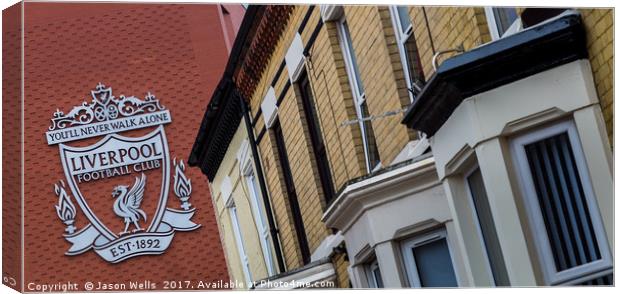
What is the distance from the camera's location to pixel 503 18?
31.0 feet

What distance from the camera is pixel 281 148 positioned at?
1291 centimetres

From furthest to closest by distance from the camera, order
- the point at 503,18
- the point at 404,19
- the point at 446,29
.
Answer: the point at 404,19 < the point at 446,29 < the point at 503,18

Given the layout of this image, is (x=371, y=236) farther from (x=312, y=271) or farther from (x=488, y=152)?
(x=488, y=152)

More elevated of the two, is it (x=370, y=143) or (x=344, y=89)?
(x=344, y=89)

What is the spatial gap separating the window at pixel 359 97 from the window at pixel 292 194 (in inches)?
51.2

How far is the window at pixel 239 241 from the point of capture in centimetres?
1133

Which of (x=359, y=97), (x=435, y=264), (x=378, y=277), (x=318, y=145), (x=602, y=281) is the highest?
(x=359, y=97)

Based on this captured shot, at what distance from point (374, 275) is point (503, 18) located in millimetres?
2662

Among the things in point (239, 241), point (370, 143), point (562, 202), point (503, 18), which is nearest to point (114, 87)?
point (239, 241)

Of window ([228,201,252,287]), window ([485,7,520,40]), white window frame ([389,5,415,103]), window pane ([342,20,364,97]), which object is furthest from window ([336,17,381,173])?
window ([485,7,520,40])

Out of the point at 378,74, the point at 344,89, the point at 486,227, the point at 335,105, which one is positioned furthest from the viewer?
the point at 335,105

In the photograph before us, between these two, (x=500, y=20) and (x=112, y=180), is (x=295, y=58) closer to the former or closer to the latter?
(x=112, y=180)

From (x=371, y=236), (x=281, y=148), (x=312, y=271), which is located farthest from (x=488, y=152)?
(x=281, y=148)

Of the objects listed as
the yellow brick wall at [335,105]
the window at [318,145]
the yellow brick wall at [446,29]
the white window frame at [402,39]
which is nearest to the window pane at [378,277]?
the yellow brick wall at [335,105]
